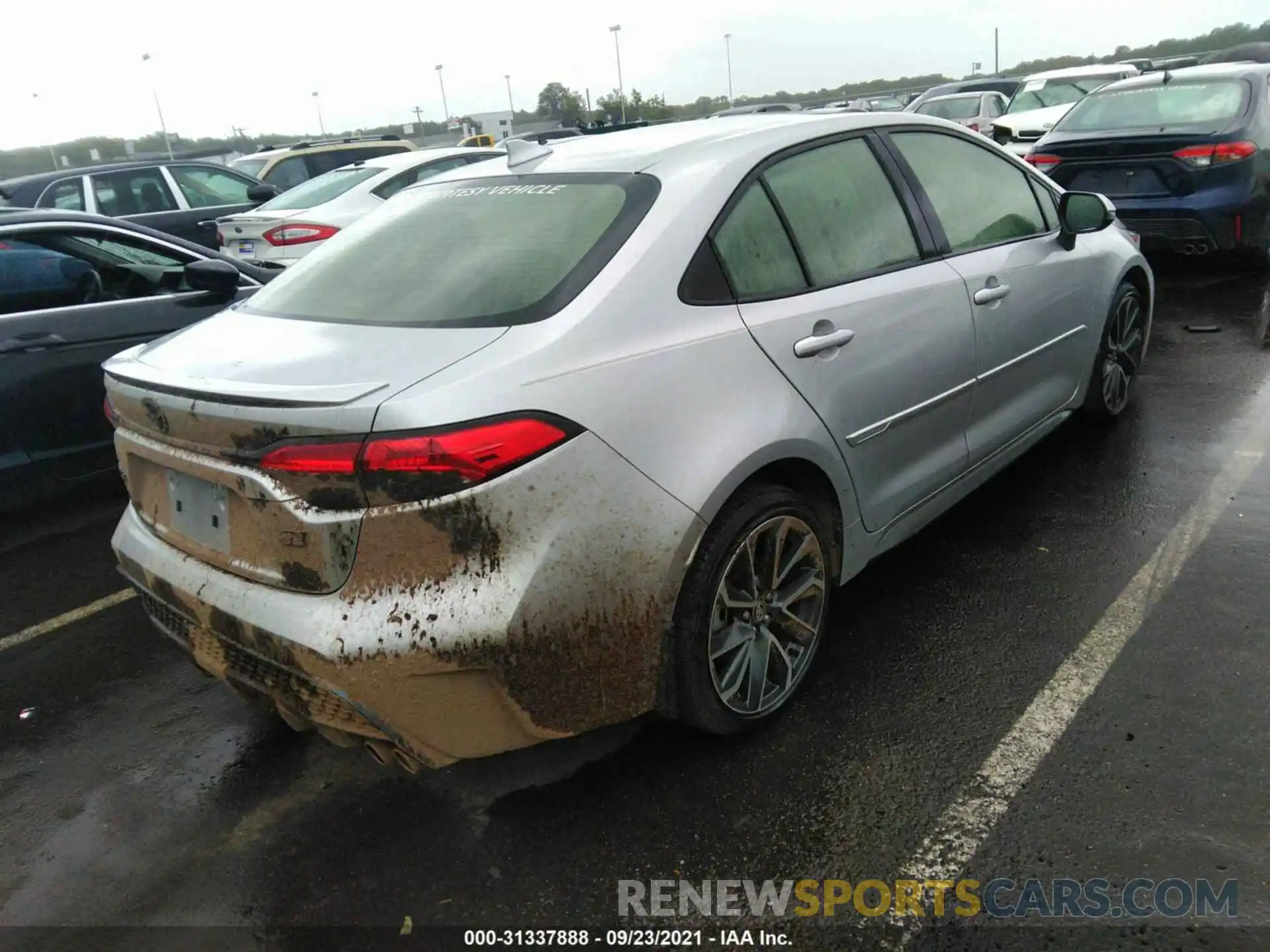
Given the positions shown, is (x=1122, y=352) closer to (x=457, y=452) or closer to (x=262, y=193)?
(x=457, y=452)

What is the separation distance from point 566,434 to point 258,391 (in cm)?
69

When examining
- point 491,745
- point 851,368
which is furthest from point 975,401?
point 491,745

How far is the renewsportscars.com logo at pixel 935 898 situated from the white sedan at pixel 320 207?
6.73m

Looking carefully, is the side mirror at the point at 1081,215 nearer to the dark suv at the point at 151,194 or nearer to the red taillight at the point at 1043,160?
the red taillight at the point at 1043,160

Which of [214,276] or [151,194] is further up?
[151,194]

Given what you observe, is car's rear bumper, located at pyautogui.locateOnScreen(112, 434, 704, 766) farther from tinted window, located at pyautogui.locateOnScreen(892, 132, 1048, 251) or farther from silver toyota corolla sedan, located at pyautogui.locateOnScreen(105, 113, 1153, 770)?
tinted window, located at pyautogui.locateOnScreen(892, 132, 1048, 251)

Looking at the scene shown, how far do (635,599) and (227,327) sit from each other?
56.1 inches

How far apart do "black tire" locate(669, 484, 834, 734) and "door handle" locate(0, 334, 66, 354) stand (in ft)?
11.8

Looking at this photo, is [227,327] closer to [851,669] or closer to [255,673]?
[255,673]

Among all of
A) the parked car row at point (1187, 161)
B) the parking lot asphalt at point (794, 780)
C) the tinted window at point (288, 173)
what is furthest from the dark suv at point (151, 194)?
the parked car row at point (1187, 161)

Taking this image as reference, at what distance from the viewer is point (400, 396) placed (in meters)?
1.98

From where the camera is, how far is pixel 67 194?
10.0m

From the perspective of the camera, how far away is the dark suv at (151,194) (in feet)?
32.9

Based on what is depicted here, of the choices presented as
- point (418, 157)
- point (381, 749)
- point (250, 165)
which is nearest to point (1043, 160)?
point (418, 157)
